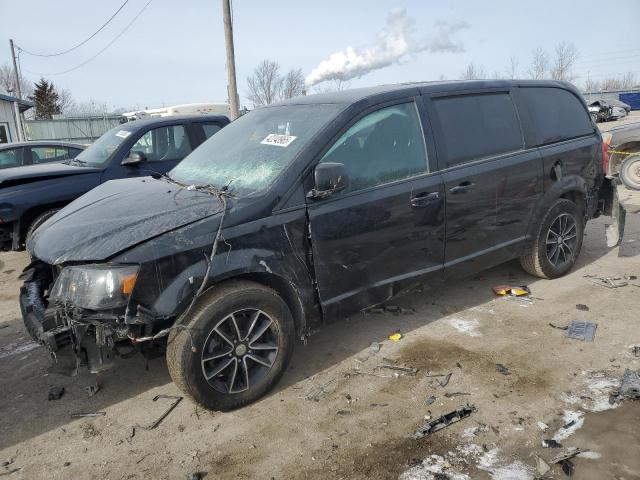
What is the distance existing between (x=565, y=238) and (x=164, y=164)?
205 inches

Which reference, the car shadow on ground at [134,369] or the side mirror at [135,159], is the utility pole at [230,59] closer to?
the side mirror at [135,159]

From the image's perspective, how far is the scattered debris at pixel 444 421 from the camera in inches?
112

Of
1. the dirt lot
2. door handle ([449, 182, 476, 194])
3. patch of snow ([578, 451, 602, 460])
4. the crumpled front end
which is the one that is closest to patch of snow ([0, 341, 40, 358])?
the dirt lot

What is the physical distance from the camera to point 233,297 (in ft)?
9.80

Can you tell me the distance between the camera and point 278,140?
3.62 metres

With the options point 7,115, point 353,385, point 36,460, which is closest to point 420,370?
point 353,385

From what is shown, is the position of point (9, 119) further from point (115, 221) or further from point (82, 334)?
point (82, 334)

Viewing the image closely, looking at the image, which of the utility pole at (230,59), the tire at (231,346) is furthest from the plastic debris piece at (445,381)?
the utility pole at (230,59)

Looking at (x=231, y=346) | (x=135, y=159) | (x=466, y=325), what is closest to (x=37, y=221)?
(x=135, y=159)

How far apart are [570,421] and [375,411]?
1150 millimetres

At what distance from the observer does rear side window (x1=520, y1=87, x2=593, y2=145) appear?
183 inches

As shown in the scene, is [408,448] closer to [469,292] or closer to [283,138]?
[283,138]

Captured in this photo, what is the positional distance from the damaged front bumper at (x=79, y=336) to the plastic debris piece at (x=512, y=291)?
3.56 meters

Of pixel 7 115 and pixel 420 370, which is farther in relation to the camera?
pixel 7 115
